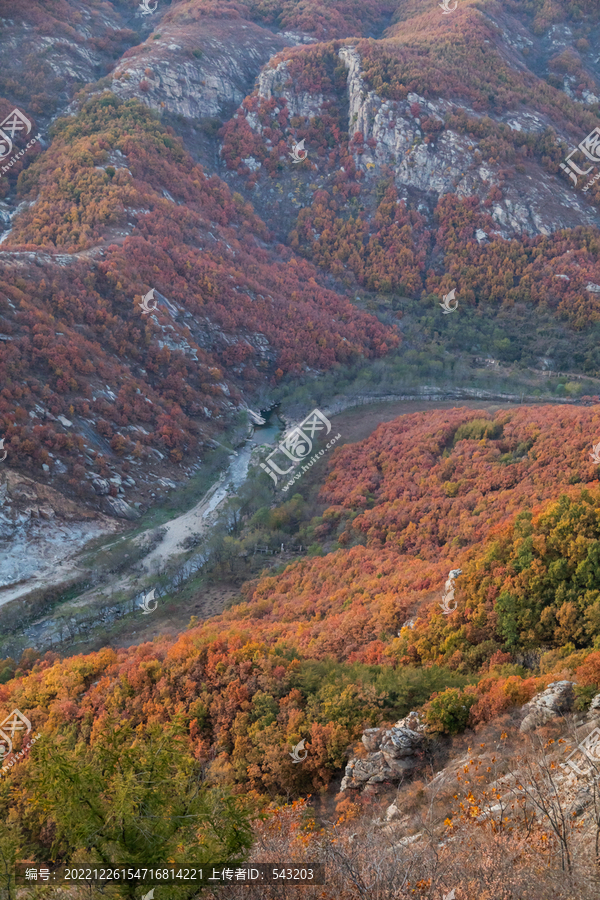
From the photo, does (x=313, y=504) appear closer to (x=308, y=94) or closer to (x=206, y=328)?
(x=206, y=328)

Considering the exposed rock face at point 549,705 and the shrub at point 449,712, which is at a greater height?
the exposed rock face at point 549,705

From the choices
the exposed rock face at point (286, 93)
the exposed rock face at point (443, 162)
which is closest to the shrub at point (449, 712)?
the exposed rock face at point (443, 162)

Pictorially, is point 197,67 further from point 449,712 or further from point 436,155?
point 449,712

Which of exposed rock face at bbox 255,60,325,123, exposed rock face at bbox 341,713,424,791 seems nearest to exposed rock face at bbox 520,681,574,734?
exposed rock face at bbox 341,713,424,791

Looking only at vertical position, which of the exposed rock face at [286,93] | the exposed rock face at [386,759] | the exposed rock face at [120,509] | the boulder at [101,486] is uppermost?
the exposed rock face at [286,93]

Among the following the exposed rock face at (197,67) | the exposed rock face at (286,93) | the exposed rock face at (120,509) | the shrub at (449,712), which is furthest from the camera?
the exposed rock face at (286,93)

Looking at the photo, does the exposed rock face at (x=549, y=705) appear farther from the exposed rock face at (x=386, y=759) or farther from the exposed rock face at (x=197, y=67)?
the exposed rock face at (x=197, y=67)
